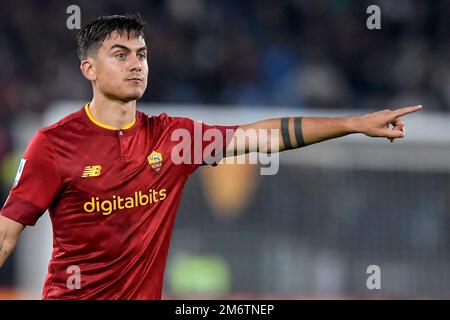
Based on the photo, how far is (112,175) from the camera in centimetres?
522

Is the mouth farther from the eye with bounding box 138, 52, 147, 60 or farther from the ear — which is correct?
the ear

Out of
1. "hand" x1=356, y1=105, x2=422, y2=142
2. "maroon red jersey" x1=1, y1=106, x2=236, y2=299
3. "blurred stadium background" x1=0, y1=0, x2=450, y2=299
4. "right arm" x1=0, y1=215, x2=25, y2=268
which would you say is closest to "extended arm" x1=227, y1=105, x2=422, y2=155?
"hand" x1=356, y1=105, x2=422, y2=142

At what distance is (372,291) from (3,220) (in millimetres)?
5338

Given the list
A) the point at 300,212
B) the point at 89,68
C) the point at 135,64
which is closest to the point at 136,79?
the point at 135,64

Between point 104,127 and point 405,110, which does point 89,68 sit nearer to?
point 104,127

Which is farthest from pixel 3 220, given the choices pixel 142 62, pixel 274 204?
pixel 274 204

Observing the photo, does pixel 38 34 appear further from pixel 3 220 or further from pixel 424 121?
pixel 3 220

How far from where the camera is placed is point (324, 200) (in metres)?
10.0

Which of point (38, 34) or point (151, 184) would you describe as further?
point (38, 34)

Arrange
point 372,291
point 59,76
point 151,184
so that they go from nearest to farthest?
point 151,184, point 372,291, point 59,76

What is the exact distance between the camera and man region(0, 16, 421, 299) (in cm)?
509

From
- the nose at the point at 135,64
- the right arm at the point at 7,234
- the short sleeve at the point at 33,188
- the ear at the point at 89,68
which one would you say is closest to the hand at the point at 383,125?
the nose at the point at 135,64

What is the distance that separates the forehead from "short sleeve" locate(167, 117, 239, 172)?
0.45m

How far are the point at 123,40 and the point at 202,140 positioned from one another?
2.16ft
